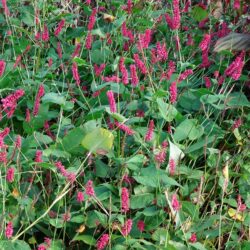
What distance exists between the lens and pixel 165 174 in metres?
1.74

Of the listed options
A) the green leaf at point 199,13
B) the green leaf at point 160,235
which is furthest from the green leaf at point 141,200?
the green leaf at point 199,13

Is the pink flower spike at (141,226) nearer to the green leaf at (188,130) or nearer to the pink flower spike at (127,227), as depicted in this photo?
the pink flower spike at (127,227)

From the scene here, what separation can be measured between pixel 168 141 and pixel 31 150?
395 mm

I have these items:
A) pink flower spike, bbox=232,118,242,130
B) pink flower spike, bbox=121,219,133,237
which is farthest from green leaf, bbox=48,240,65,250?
pink flower spike, bbox=232,118,242,130

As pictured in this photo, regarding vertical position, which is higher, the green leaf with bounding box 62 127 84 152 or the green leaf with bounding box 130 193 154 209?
the green leaf with bounding box 62 127 84 152

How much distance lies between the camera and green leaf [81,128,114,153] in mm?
1493

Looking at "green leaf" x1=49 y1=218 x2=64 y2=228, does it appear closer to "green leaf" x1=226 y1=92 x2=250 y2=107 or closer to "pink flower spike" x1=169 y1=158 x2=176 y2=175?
"pink flower spike" x1=169 y1=158 x2=176 y2=175

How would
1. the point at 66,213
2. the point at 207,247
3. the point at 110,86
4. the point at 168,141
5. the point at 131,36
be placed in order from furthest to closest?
the point at 131,36, the point at 110,86, the point at 168,141, the point at 207,247, the point at 66,213

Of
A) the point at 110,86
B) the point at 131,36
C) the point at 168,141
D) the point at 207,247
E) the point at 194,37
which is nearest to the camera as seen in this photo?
the point at 207,247

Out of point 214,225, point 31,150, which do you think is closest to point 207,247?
point 214,225

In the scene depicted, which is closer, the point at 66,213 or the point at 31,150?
the point at 66,213

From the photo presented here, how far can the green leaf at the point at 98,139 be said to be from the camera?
149 cm

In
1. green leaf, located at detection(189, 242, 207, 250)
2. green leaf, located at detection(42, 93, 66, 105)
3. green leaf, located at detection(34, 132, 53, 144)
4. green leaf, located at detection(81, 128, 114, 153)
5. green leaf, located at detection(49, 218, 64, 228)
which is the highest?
green leaf, located at detection(81, 128, 114, 153)

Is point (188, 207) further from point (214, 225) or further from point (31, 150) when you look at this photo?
point (31, 150)
